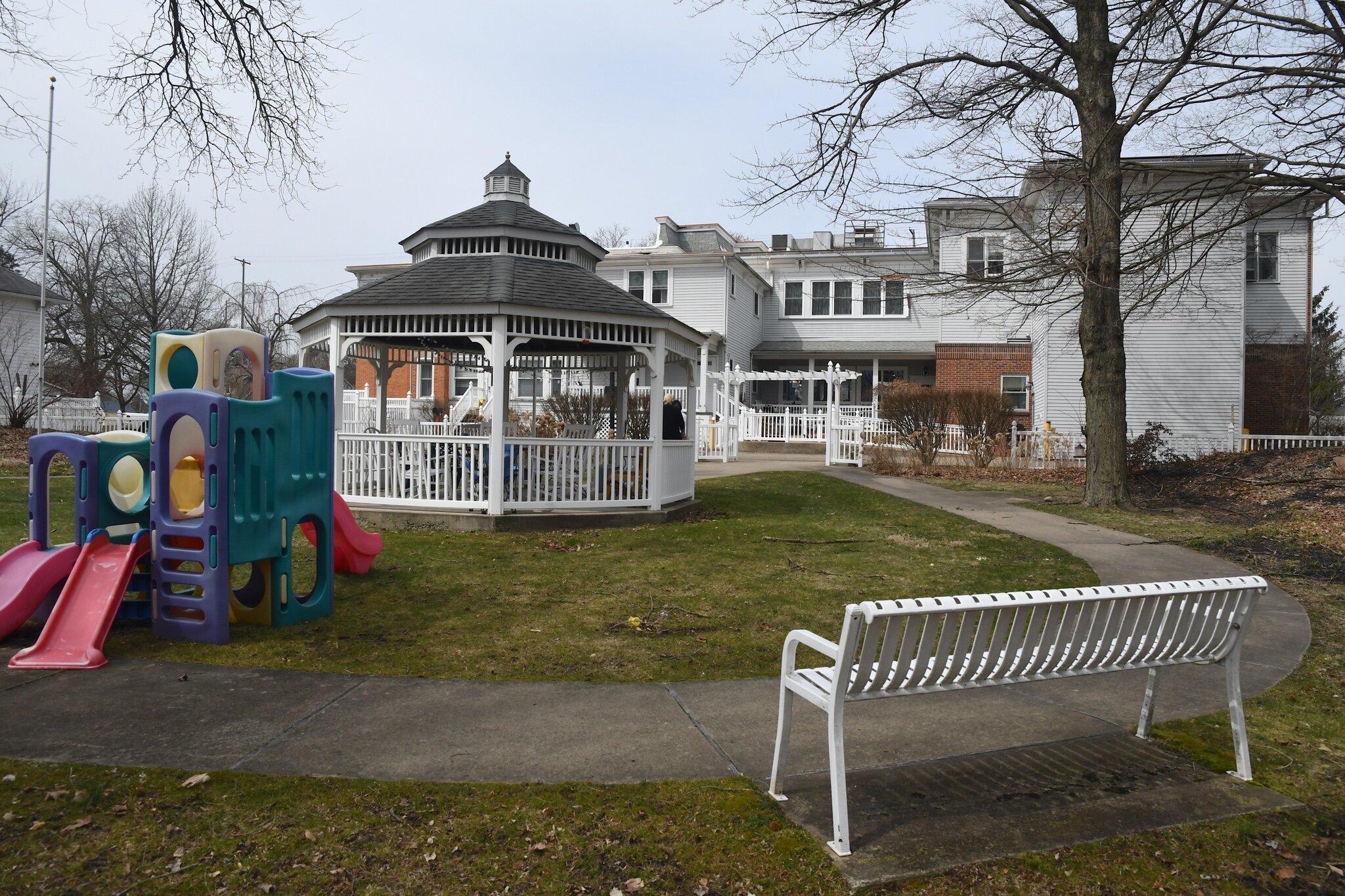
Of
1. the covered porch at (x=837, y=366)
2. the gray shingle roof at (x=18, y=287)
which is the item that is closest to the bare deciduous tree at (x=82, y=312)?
the gray shingle roof at (x=18, y=287)

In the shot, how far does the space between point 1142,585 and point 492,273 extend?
1201 centimetres

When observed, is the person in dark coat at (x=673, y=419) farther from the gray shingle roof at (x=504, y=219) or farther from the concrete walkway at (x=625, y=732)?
the concrete walkway at (x=625, y=732)

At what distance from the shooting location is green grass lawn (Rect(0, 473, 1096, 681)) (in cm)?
646

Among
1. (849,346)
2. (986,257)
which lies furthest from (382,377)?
(849,346)

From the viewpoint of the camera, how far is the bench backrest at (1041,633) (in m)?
3.81

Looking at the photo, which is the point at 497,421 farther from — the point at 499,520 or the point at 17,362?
the point at 17,362

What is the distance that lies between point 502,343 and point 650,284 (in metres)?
22.3

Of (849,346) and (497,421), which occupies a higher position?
(849,346)

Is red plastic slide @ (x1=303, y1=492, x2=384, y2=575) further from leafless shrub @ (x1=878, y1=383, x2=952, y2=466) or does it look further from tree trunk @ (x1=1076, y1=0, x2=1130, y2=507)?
leafless shrub @ (x1=878, y1=383, x2=952, y2=466)

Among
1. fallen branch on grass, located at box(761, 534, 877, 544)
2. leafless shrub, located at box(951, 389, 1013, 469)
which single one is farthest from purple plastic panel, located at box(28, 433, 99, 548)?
leafless shrub, located at box(951, 389, 1013, 469)

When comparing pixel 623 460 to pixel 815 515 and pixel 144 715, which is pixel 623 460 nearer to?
pixel 815 515

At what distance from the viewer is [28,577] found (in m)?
6.59

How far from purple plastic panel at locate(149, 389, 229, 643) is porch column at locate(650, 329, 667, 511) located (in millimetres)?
8200

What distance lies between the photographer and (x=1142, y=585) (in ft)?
14.3
